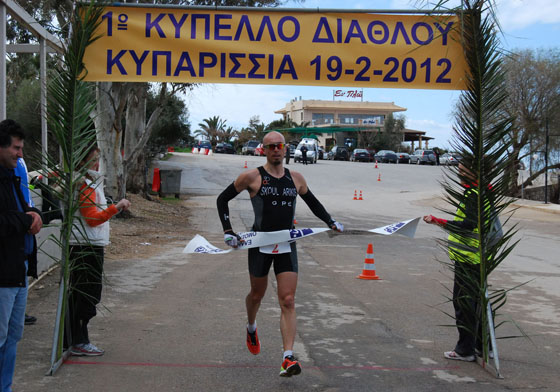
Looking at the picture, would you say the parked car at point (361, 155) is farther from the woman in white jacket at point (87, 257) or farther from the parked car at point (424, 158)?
the woman in white jacket at point (87, 257)

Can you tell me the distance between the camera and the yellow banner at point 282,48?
639cm

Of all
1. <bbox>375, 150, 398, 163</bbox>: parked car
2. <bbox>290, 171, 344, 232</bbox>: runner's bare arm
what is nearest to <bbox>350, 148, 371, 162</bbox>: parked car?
<bbox>375, 150, 398, 163</bbox>: parked car

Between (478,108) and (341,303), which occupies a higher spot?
(478,108)

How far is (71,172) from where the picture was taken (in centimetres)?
537

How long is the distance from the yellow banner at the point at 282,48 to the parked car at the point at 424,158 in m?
56.1

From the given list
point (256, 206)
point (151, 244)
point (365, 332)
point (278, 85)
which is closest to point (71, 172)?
point (256, 206)

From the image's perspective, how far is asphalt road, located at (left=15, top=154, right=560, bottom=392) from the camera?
17.0ft

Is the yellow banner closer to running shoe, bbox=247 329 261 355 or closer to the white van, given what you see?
running shoe, bbox=247 329 261 355

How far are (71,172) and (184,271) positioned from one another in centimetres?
527

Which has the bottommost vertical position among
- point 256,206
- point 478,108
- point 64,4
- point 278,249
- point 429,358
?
point 429,358

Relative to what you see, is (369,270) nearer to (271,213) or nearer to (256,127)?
(271,213)

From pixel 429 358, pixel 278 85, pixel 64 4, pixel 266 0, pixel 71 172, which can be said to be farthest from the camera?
pixel 266 0

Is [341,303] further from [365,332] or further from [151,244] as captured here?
[151,244]

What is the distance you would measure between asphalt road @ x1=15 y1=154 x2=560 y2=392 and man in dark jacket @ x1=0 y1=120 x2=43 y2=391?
643 millimetres
